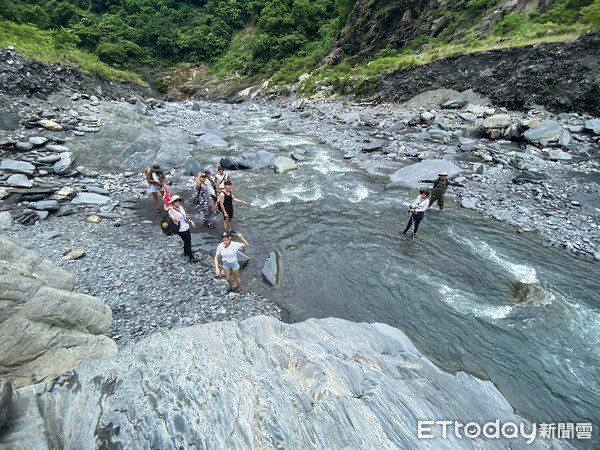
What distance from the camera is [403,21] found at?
135 ft

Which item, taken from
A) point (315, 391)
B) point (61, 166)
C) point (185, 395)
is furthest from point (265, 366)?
point (61, 166)

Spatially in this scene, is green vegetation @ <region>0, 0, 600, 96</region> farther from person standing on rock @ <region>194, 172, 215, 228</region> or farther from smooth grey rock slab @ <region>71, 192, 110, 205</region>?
person standing on rock @ <region>194, 172, 215, 228</region>

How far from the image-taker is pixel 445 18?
3734cm

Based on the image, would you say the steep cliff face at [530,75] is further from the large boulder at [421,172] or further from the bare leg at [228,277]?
the bare leg at [228,277]

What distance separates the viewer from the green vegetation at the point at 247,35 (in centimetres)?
2539

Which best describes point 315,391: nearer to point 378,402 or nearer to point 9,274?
A: point 378,402

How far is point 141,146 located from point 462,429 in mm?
19211

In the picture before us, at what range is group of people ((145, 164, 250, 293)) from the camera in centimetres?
825

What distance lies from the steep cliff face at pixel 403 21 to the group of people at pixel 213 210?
1448 inches

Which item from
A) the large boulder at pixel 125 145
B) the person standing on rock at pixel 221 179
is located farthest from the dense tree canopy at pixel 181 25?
the person standing on rock at pixel 221 179

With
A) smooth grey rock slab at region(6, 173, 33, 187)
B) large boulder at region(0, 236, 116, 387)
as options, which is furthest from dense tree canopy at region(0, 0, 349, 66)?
large boulder at region(0, 236, 116, 387)

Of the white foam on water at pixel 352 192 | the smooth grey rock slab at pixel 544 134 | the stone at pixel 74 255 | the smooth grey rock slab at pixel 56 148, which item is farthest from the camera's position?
the smooth grey rock slab at pixel 544 134

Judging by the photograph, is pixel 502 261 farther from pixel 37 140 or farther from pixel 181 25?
pixel 181 25

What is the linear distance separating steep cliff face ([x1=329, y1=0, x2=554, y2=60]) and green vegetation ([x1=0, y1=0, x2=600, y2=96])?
324 mm
